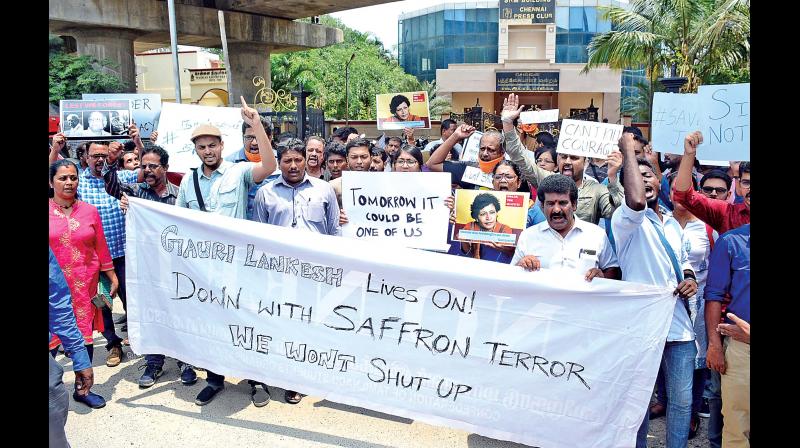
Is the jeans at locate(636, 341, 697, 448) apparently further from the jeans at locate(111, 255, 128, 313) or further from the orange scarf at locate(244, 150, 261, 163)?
the orange scarf at locate(244, 150, 261, 163)

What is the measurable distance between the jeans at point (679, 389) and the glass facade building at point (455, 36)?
181 feet

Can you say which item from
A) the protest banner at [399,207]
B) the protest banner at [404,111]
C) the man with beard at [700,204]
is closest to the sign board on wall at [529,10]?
the protest banner at [404,111]

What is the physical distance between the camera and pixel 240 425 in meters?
4.62

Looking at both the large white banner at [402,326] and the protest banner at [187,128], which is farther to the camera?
the protest banner at [187,128]

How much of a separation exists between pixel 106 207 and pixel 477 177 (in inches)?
127

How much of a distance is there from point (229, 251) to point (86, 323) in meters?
1.41

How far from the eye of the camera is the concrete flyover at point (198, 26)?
19.4 m

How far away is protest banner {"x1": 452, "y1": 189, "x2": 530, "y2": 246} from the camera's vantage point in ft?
14.8

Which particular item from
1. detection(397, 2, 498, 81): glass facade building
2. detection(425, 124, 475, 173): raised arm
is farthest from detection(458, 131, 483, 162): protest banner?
detection(397, 2, 498, 81): glass facade building

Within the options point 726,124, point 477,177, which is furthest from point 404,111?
point 726,124

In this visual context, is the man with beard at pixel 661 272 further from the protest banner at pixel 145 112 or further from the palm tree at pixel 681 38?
the palm tree at pixel 681 38

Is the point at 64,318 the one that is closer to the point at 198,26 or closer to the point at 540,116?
the point at 540,116

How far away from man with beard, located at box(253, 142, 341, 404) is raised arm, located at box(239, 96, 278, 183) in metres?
0.09
